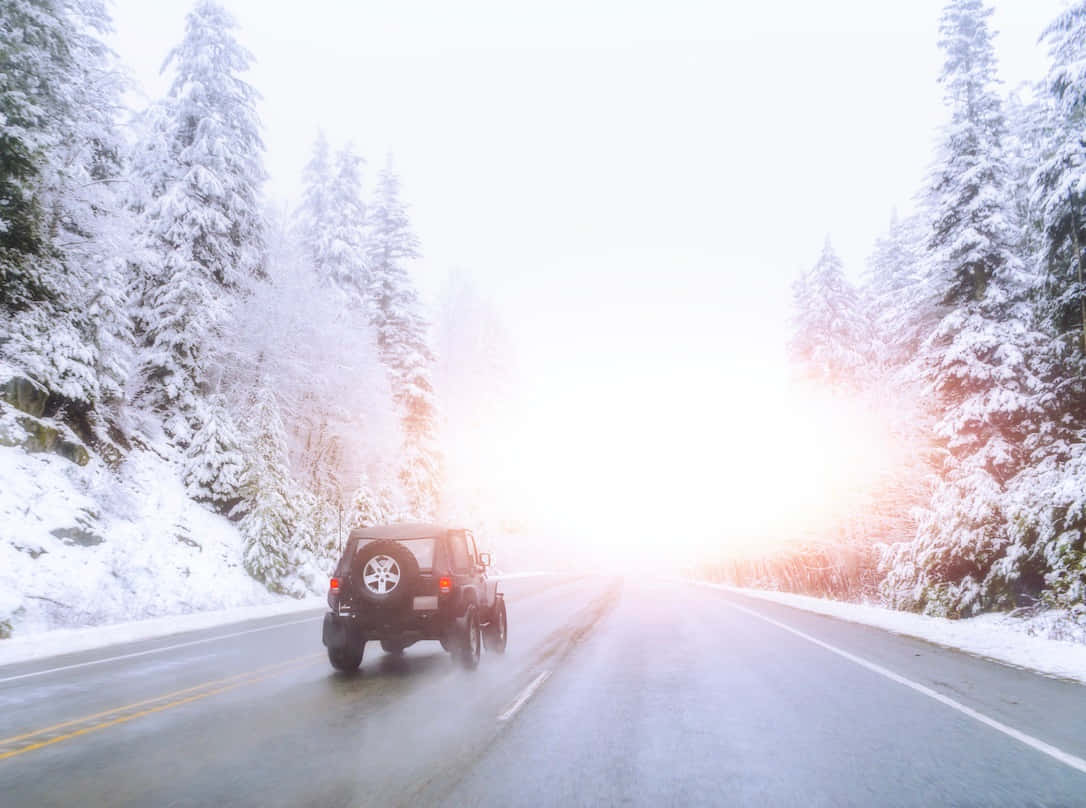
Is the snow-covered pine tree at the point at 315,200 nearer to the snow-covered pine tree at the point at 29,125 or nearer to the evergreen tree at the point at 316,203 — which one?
the evergreen tree at the point at 316,203

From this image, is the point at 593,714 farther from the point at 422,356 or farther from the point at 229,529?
the point at 422,356

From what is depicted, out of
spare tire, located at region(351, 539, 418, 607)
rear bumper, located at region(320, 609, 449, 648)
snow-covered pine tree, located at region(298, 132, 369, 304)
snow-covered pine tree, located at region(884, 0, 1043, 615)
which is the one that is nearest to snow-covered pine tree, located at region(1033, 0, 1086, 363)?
snow-covered pine tree, located at region(884, 0, 1043, 615)

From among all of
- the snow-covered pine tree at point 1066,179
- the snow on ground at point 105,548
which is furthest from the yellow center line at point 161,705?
the snow-covered pine tree at point 1066,179

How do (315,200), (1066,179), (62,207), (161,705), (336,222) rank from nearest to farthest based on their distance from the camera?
(161,705)
(1066,179)
(62,207)
(336,222)
(315,200)

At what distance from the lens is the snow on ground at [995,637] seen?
31.9ft

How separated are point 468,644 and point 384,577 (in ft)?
4.83

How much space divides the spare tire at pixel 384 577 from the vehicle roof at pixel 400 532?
15.4 inches

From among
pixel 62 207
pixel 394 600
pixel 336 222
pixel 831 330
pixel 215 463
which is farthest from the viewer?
pixel 831 330

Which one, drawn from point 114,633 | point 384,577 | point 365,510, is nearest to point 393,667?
point 384,577

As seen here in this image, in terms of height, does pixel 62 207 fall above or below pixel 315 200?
below

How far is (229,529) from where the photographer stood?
74.8ft

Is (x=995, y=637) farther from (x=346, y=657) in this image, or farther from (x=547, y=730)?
(x=346, y=657)

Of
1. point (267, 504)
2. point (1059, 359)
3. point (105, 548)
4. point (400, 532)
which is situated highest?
point (1059, 359)

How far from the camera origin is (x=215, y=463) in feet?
76.2
